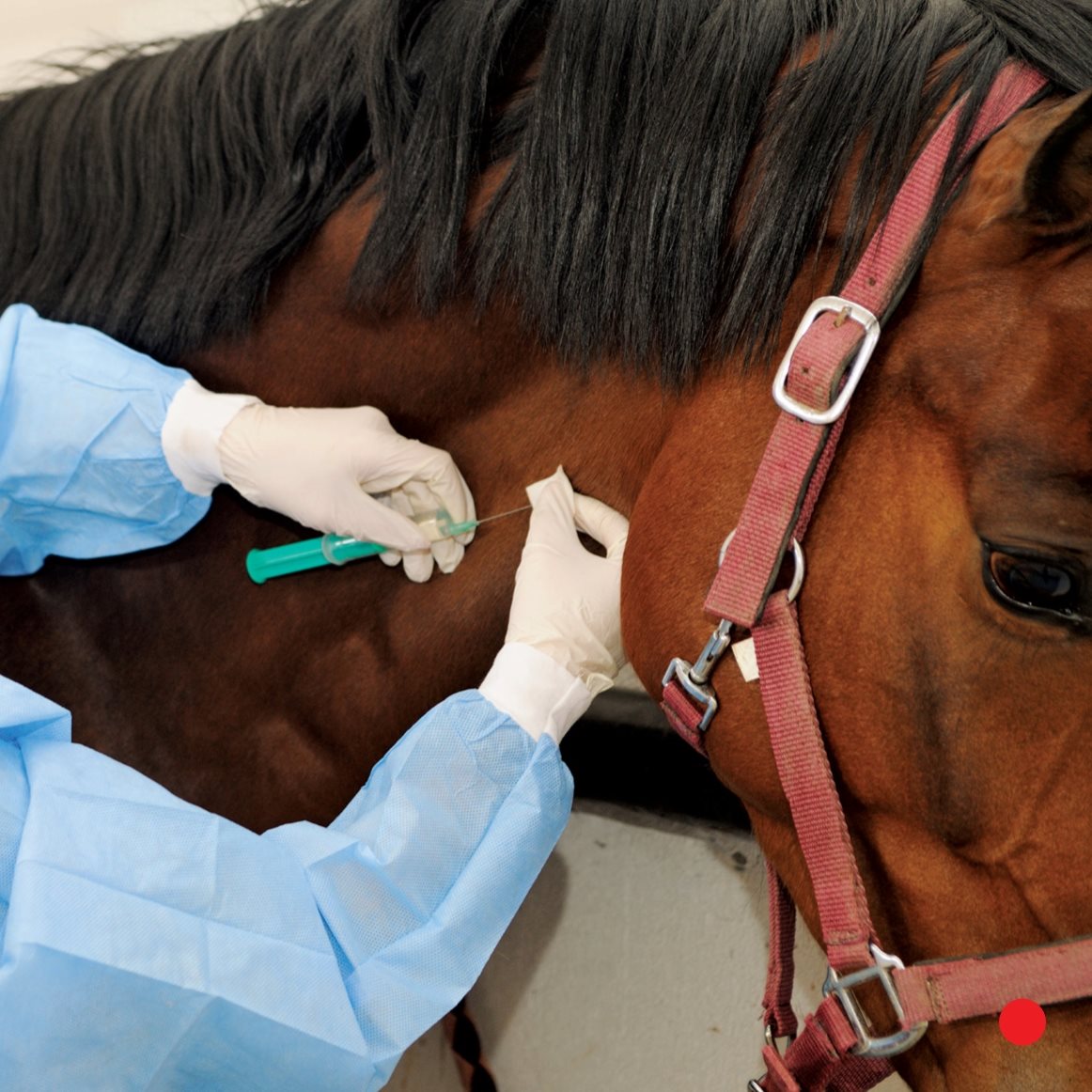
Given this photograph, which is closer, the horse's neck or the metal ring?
the metal ring

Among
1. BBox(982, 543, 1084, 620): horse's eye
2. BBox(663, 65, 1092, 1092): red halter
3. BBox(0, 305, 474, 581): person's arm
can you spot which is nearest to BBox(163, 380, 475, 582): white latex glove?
BBox(0, 305, 474, 581): person's arm

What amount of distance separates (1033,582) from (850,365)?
0.17m

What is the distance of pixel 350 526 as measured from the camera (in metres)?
0.86

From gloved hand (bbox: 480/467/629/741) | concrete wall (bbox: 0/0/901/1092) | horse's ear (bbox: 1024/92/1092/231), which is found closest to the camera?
horse's ear (bbox: 1024/92/1092/231)

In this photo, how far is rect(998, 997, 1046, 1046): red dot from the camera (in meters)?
0.62

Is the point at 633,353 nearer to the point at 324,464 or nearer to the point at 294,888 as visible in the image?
the point at 324,464

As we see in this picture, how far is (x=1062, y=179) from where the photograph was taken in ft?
1.95

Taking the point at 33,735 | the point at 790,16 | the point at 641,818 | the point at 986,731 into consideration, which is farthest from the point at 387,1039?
the point at 790,16

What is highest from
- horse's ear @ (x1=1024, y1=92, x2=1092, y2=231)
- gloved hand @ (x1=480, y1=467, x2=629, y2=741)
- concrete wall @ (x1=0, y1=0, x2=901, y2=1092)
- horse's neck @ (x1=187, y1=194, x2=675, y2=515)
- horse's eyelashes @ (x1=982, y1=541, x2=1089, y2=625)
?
horse's ear @ (x1=1024, y1=92, x2=1092, y2=231)

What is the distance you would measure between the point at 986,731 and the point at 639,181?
44 centimetres

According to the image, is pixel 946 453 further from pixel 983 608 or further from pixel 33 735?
pixel 33 735

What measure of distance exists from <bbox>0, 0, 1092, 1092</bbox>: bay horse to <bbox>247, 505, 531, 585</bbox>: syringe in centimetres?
2

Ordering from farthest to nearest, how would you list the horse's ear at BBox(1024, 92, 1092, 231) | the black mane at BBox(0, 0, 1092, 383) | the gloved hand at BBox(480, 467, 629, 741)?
the gloved hand at BBox(480, 467, 629, 741) < the black mane at BBox(0, 0, 1092, 383) < the horse's ear at BBox(1024, 92, 1092, 231)

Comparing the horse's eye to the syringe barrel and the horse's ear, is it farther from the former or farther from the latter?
the syringe barrel
